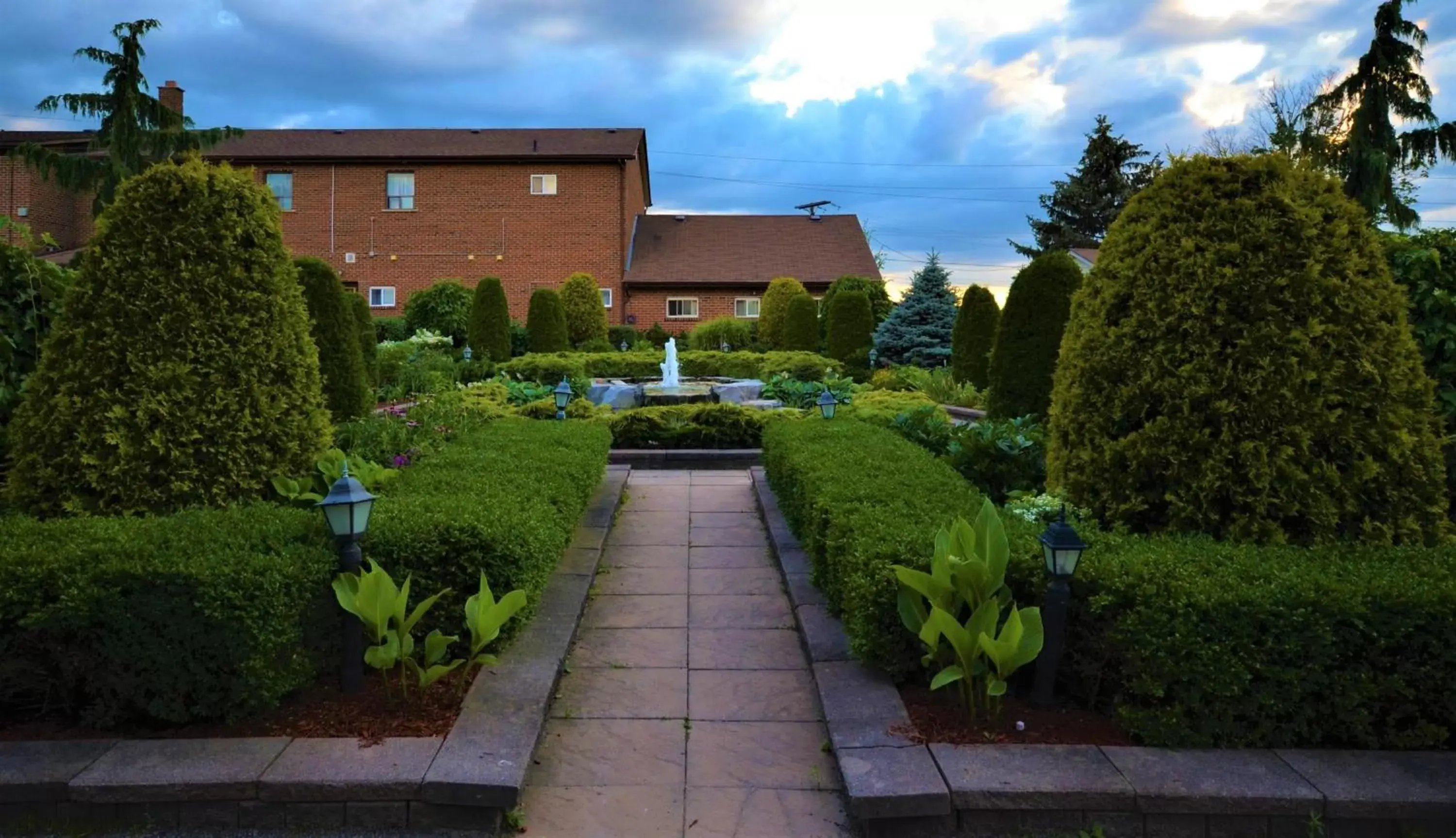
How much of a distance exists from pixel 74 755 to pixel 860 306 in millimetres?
20068

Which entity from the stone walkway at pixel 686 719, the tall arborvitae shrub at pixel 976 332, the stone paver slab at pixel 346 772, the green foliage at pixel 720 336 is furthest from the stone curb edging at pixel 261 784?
the green foliage at pixel 720 336

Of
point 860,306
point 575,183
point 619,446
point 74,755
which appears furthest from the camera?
point 575,183

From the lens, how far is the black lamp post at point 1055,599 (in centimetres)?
329

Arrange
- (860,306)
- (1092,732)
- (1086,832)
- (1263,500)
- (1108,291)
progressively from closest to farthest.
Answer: (1086,832) < (1092,732) < (1263,500) < (1108,291) < (860,306)

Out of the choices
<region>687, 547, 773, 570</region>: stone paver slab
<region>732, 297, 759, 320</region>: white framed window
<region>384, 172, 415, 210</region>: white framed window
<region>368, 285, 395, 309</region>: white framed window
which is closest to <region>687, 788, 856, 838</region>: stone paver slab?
<region>687, 547, 773, 570</region>: stone paver slab

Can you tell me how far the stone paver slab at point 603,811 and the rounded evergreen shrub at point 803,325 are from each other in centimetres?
2063

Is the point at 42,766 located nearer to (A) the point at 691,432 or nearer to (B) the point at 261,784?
(B) the point at 261,784

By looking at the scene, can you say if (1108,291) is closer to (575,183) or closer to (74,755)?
Result: (74,755)

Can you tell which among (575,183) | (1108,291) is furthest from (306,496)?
(575,183)

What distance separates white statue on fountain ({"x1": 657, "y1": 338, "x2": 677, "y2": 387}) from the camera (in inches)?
650

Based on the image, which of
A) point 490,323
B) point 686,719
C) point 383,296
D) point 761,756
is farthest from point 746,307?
point 761,756

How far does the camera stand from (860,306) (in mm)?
22062

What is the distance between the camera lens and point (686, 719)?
3.81 meters

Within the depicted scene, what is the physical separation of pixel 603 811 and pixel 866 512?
2061mm
